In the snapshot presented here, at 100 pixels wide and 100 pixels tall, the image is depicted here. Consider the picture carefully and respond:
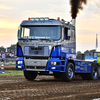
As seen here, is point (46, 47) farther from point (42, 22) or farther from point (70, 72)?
point (70, 72)

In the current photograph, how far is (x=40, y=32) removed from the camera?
15703 millimetres

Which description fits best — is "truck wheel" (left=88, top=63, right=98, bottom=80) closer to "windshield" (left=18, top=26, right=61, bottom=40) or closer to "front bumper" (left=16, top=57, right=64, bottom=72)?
"front bumper" (left=16, top=57, right=64, bottom=72)

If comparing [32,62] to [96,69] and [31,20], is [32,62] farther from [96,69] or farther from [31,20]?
[96,69]

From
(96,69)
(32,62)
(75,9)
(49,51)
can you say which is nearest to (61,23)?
(49,51)

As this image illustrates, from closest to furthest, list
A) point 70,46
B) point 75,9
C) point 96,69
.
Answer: point 70,46
point 96,69
point 75,9

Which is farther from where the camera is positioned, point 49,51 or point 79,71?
point 79,71

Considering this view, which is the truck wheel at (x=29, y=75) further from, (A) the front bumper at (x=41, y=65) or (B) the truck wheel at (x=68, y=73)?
(B) the truck wheel at (x=68, y=73)

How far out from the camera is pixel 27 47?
52.4ft

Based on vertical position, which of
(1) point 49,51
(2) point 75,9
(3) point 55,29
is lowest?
(1) point 49,51

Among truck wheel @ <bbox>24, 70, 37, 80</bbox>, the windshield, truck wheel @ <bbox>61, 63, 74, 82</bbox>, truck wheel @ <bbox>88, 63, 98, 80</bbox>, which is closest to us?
the windshield

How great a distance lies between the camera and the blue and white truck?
50.9 feet

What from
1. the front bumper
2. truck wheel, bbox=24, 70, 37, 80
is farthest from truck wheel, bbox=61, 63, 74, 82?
truck wheel, bbox=24, 70, 37, 80

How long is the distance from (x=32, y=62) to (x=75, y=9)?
320 inches

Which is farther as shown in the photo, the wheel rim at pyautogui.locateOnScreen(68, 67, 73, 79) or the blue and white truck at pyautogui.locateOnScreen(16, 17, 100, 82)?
the wheel rim at pyautogui.locateOnScreen(68, 67, 73, 79)
